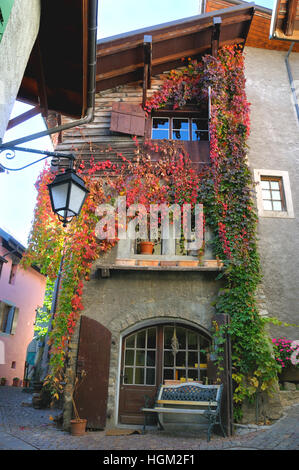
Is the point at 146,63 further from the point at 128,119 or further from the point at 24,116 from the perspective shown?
the point at 24,116

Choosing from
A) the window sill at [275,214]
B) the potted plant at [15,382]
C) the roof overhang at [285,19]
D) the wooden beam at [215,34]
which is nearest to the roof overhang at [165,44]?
the wooden beam at [215,34]

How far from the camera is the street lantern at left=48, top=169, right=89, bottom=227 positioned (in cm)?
345

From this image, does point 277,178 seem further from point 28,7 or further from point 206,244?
point 28,7

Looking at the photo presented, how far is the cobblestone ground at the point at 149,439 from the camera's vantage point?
15.4 ft

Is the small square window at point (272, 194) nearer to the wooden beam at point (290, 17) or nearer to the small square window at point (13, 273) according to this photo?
the wooden beam at point (290, 17)

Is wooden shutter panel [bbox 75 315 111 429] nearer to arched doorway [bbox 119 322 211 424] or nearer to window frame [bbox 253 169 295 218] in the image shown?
arched doorway [bbox 119 322 211 424]

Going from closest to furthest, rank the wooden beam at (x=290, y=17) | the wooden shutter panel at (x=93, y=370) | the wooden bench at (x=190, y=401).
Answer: the wooden bench at (x=190, y=401) → the wooden shutter panel at (x=93, y=370) → the wooden beam at (x=290, y=17)

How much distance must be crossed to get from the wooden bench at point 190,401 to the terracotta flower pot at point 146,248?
102 inches

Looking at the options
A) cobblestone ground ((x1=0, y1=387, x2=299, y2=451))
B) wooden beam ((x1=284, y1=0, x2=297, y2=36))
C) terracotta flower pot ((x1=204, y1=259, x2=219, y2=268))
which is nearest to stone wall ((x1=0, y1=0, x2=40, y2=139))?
cobblestone ground ((x1=0, y1=387, x2=299, y2=451))

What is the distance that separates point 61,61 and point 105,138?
4.38m

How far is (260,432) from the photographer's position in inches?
211

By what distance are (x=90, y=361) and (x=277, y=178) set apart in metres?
6.02
